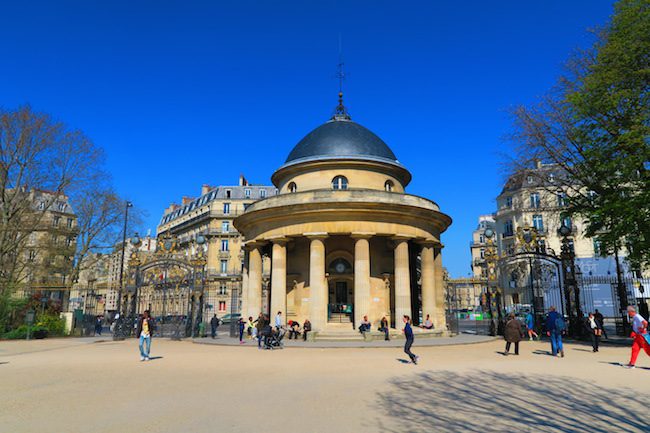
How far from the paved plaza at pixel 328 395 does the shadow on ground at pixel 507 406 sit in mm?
19

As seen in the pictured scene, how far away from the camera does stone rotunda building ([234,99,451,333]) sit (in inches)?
875

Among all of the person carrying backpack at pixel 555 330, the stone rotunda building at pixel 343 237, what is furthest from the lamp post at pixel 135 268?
the person carrying backpack at pixel 555 330

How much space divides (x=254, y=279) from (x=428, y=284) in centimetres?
1009

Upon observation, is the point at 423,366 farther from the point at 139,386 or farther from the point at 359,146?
the point at 359,146

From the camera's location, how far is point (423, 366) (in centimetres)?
1270

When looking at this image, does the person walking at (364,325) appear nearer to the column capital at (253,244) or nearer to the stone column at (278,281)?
the stone column at (278,281)

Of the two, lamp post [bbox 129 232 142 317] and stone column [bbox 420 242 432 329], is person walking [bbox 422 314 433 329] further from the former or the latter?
lamp post [bbox 129 232 142 317]

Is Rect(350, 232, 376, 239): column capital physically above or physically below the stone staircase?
above

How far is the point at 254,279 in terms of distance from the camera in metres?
25.2

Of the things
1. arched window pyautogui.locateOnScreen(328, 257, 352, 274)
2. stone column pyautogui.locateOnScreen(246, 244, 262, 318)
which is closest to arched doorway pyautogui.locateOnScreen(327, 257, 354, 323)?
arched window pyautogui.locateOnScreen(328, 257, 352, 274)

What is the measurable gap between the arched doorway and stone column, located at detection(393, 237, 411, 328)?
3.25 m

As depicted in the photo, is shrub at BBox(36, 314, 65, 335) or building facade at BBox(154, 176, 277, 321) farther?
building facade at BBox(154, 176, 277, 321)

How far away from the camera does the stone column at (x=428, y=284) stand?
2453 cm

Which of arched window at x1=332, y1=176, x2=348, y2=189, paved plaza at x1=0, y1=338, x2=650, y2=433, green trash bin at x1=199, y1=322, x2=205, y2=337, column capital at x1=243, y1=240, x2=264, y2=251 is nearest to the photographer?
paved plaza at x1=0, y1=338, x2=650, y2=433
